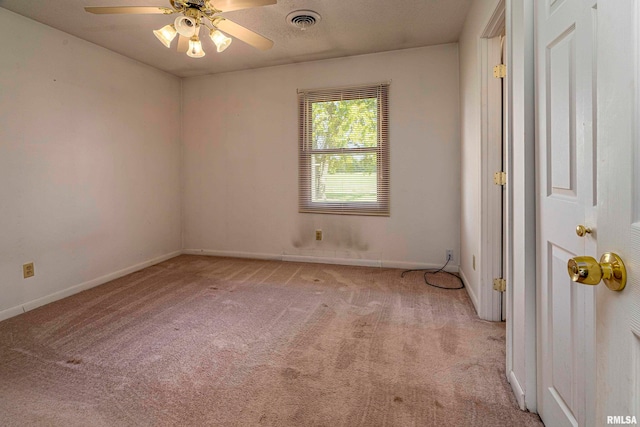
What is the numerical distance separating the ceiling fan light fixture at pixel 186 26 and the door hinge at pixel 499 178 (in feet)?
7.46

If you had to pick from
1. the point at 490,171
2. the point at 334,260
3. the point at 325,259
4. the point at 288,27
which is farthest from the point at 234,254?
the point at 490,171

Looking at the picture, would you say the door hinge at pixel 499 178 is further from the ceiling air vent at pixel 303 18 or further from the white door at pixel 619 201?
the ceiling air vent at pixel 303 18

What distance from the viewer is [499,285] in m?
2.41

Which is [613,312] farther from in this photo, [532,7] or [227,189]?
[227,189]

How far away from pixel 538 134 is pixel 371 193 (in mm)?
2568

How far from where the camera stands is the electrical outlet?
281 centimetres

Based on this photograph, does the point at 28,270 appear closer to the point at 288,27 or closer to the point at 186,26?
the point at 186,26

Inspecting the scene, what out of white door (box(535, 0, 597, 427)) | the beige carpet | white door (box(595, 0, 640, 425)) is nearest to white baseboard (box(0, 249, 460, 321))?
the beige carpet

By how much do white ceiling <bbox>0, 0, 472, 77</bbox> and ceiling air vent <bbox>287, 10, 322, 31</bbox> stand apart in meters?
0.06

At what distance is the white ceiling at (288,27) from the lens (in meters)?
2.71

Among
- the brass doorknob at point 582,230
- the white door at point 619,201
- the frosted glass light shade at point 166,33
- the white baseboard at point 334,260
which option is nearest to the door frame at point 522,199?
the brass doorknob at point 582,230

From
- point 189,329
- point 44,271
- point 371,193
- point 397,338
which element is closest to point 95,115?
point 44,271

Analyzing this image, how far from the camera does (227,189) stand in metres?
4.52

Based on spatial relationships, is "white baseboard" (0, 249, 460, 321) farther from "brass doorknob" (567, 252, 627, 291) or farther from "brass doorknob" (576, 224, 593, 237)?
"brass doorknob" (567, 252, 627, 291)
